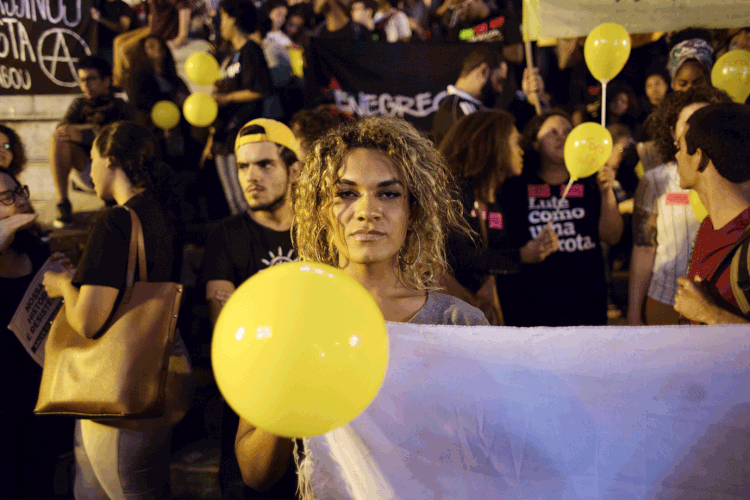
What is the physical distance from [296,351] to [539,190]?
7.90 ft

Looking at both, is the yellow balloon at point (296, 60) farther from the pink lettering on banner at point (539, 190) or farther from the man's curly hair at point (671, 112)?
the man's curly hair at point (671, 112)

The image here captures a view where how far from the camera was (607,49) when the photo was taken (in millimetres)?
3006


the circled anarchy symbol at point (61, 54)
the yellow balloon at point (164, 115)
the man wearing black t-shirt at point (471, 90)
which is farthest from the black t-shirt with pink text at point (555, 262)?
the circled anarchy symbol at point (61, 54)

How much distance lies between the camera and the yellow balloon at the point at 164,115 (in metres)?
4.27

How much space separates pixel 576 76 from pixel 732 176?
3.33m

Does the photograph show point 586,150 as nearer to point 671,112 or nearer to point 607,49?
point 671,112

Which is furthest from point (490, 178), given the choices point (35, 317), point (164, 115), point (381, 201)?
point (164, 115)

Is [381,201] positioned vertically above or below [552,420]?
above

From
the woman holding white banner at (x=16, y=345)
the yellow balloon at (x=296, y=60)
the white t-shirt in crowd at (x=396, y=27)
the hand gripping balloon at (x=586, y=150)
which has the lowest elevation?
the woman holding white banner at (x=16, y=345)

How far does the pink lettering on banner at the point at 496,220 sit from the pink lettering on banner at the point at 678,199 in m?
0.92

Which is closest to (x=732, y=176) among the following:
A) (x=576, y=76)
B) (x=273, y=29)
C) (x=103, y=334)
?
(x=103, y=334)

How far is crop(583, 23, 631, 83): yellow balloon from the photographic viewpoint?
3010 mm

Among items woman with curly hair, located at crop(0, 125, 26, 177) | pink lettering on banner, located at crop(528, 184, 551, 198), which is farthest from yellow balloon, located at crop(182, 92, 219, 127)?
pink lettering on banner, located at crop(528, 184, 551, 198)

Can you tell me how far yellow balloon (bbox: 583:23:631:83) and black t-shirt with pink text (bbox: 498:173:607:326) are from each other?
76 centimetres
